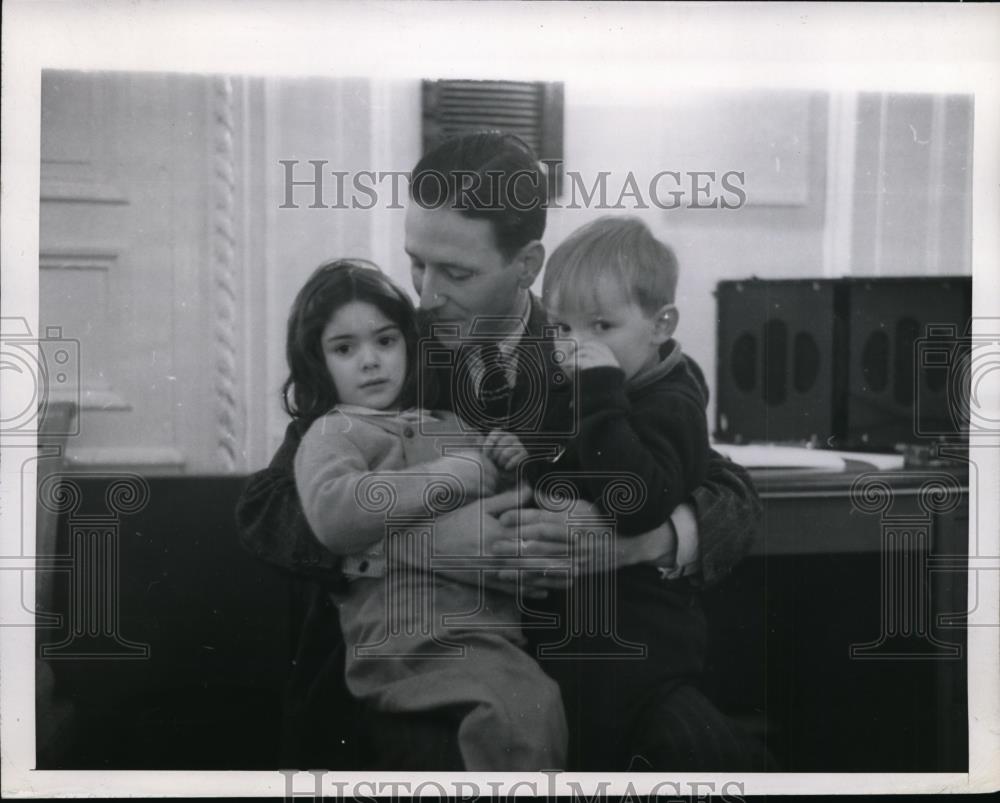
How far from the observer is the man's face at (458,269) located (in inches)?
95.8

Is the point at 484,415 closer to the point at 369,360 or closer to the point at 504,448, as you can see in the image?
the point at 504,448

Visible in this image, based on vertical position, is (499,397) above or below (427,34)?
below

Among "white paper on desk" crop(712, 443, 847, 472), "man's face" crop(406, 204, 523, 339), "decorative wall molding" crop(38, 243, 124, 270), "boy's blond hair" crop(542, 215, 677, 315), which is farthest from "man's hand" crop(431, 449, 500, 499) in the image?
"decorative wall molding" crop(38, 243, 124, 270)

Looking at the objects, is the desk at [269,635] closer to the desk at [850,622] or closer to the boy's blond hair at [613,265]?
the desk at [850,622]

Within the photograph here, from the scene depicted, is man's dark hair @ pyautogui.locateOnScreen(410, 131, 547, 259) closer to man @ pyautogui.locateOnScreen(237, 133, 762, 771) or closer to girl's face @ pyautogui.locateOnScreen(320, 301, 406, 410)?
man @ pyautogui.locateOnScreen(237, 133, 762, 771)

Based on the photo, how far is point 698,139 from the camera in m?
2.46

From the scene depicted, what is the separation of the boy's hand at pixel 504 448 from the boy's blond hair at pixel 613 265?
0.31m

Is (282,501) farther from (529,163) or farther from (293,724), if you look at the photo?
(529,163)

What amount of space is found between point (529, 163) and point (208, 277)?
0.74 metres

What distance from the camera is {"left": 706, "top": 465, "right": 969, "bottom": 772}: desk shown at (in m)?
2.52

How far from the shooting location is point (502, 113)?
7.98 feet

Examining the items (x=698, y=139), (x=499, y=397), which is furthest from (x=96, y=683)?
(x=698, y=139)

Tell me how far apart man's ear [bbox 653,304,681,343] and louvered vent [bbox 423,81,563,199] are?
345 millimetres

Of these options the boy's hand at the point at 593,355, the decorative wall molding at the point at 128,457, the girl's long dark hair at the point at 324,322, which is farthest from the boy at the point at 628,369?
the decorative wall molding at the point at 128,457
